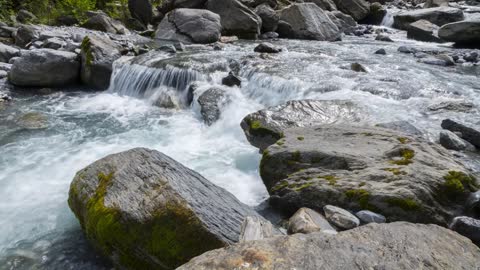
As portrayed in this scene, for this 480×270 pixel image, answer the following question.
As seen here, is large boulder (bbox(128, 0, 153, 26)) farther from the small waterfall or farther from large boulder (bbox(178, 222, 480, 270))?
large boulder (bbox(178, 222, 480, 270))

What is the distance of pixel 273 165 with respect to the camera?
498cm

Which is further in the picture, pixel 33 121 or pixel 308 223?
pixel 33 121

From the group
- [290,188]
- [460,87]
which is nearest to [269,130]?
[290,188]

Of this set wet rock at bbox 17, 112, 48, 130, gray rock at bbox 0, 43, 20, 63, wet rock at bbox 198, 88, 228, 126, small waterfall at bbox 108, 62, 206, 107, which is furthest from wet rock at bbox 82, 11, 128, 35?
wet rock at bbox 198, 88, 228, 126

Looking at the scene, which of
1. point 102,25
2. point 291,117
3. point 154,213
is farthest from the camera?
point 102,25

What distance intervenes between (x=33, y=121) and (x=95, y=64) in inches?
128

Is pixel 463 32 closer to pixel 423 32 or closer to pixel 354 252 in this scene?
pixel 423 32

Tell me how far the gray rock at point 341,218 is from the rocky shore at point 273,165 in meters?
0.01

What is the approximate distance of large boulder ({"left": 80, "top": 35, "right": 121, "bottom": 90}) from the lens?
1148cm

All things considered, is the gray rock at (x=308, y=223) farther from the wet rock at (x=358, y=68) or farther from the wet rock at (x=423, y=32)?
the wet rock at (x=423, y=32)

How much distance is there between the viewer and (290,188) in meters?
4.62

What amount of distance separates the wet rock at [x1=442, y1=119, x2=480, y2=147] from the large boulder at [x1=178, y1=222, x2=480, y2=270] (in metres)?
4.33

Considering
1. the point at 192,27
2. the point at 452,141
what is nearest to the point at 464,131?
the point at 452,141

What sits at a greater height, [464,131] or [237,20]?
[464,131]
